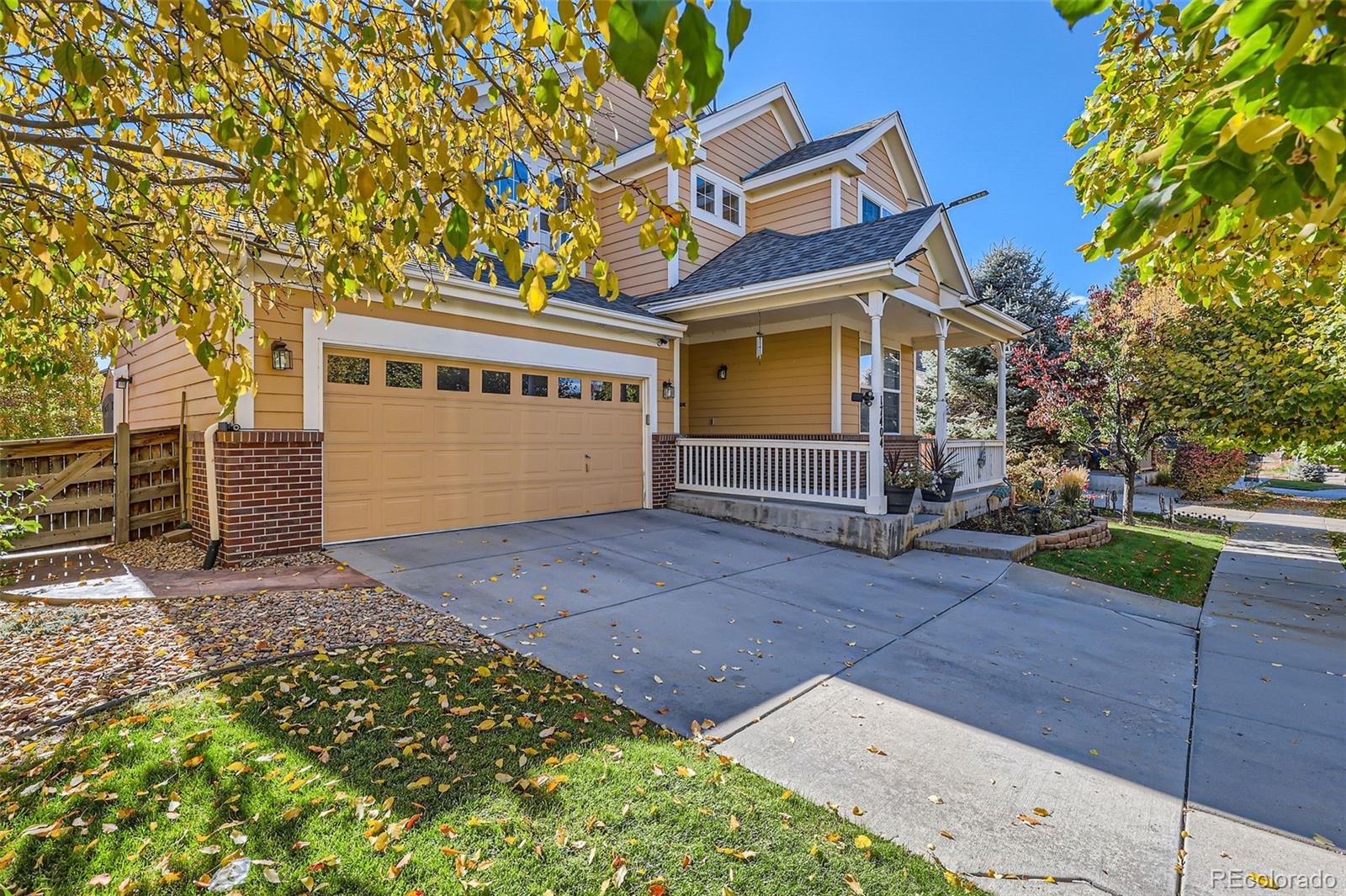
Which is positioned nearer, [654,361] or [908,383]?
[654,361]

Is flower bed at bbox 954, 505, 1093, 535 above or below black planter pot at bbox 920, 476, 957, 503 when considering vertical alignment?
below

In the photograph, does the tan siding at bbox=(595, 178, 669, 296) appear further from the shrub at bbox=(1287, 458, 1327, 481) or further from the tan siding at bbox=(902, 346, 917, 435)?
the shrub at bbox=(1287, 458, 1327, 481)

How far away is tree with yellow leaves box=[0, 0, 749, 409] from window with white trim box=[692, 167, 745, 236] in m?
8.61

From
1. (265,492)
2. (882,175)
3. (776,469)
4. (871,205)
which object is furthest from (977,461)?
(265,492)

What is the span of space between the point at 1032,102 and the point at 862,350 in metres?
4.96

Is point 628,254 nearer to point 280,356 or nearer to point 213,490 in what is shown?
point 280,356

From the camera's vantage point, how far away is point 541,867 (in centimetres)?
233

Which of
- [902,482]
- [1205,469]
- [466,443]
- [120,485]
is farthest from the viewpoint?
[1205,469]

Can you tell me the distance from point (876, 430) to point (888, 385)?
4.73 meters

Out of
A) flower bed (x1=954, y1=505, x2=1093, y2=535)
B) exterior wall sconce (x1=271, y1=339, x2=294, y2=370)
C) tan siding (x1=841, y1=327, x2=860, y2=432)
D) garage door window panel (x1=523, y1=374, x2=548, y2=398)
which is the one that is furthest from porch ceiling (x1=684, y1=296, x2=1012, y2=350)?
exterior wall sconce (x1=271, y1=339, x2=294, y2=370)

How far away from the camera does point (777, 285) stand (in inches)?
369

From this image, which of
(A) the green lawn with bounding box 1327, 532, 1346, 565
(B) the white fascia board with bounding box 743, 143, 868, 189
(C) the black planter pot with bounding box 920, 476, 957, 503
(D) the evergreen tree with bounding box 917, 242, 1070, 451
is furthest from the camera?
(D) the evergreen tree with bounding box 917, 242, 1070, 451

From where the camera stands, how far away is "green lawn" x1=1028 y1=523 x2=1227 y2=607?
24.0 ft

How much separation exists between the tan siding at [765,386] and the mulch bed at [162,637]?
27.0 feet
